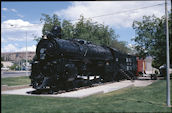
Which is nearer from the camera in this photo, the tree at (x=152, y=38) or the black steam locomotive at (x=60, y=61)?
the black steam locomotive at (x=60, y=61)

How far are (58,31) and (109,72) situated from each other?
7970mm

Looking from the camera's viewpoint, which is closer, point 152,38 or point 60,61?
point 60,61

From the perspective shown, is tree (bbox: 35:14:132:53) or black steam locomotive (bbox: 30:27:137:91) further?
tree (bbox: 35:14:132:53)

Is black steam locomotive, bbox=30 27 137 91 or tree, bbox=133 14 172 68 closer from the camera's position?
black steam locomotive, bbox=30 27 137 91

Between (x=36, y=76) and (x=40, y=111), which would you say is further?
(x=36, y=76)

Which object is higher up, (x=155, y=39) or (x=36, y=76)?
(x=155, y=39)

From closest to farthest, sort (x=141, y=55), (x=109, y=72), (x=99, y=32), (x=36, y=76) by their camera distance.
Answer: (x=36, y=76)
(x=109, y=72)
(x=141, y=55)
(x=99, y=32)

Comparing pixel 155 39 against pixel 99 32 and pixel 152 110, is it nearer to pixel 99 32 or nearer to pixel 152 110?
pixel 99 32

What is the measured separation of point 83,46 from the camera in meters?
17.0

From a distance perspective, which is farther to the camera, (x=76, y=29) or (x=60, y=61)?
(x=76, y=29)

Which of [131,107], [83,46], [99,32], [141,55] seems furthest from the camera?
[99,32]

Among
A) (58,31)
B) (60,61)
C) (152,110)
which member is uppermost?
(58,31)

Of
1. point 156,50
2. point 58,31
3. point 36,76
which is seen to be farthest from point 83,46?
point 156,50

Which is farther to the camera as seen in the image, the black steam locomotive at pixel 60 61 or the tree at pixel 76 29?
the tree at pixel 76 29
